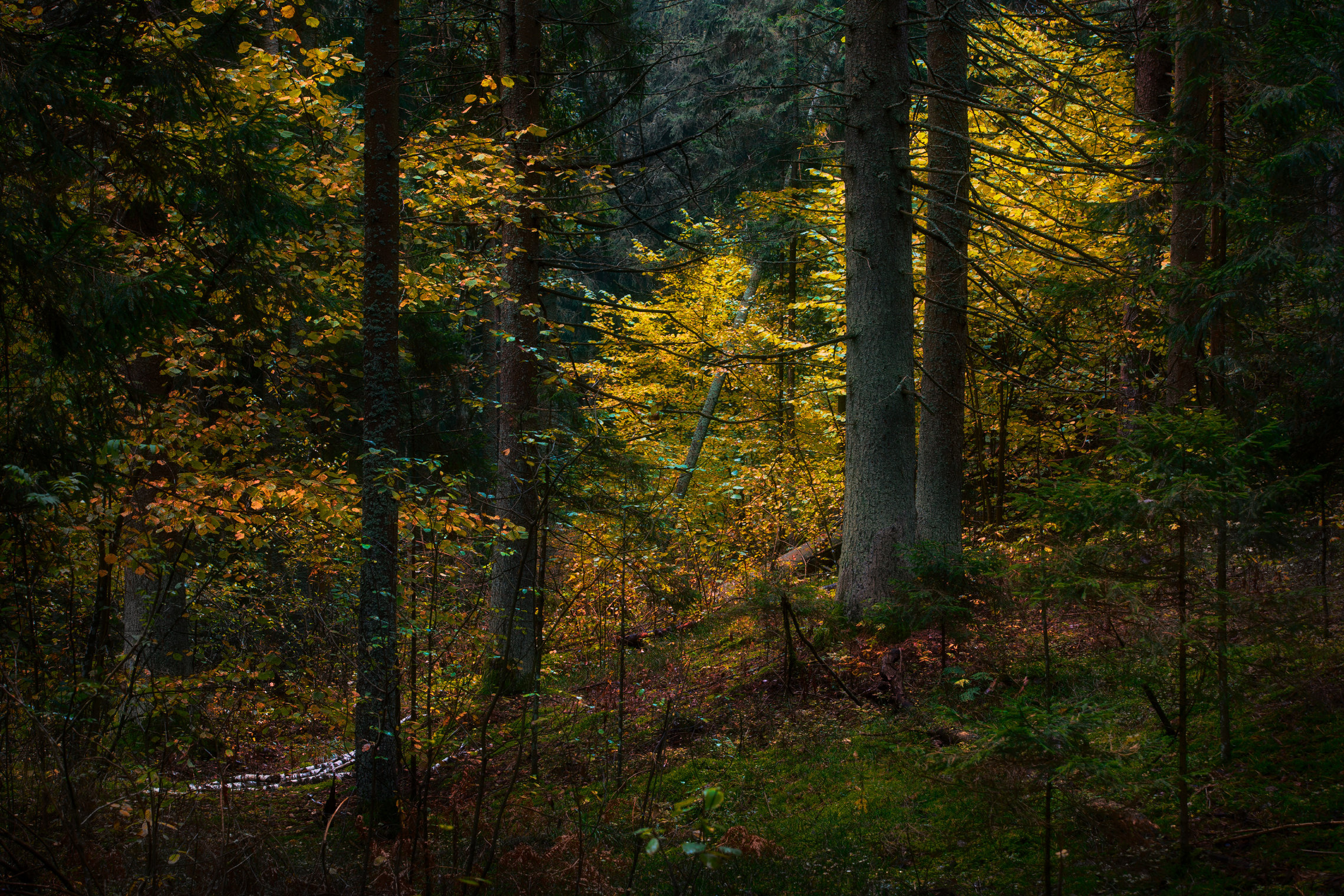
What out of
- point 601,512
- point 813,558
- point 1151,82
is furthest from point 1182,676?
point 813,558

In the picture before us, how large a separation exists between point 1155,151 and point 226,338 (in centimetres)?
794

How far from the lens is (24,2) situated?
5.98 metres

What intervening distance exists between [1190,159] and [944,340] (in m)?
3.72

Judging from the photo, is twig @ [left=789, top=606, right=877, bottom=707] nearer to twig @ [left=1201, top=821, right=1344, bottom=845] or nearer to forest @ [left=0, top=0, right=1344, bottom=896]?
forest @ [left=0, top=0, right=1344, bottom=896]

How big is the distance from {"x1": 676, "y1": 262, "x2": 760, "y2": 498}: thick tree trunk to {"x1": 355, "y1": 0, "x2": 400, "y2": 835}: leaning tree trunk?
12.0 m

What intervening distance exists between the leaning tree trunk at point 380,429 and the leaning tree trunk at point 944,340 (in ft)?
20.7

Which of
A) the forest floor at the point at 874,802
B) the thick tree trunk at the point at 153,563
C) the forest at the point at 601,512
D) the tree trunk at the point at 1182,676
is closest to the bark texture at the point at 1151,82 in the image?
the forest at the point at 601,512

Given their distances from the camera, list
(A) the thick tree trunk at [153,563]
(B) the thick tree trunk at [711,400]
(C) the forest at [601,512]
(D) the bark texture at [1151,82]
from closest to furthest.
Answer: (C) the forest at [601,512] → (A) the thick tree trunk at [153,563] → (D) the bark texture at [1151,82] → (B) the thick tree trunk at [711,400]

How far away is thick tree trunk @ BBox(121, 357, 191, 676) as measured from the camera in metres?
5.41

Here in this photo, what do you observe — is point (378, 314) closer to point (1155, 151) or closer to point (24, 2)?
point (24, 2)

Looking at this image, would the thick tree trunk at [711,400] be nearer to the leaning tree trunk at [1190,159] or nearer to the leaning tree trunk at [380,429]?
the leaning tree trunk at [1190,159]

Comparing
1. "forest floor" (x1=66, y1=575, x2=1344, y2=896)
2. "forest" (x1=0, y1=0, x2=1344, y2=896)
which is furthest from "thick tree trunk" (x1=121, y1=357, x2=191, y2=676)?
"forest floor" (x1=66, y1=575, x2=1344, y2=896)

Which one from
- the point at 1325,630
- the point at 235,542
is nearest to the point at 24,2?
the point at 235,542

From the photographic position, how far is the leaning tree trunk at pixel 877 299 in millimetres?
8578
